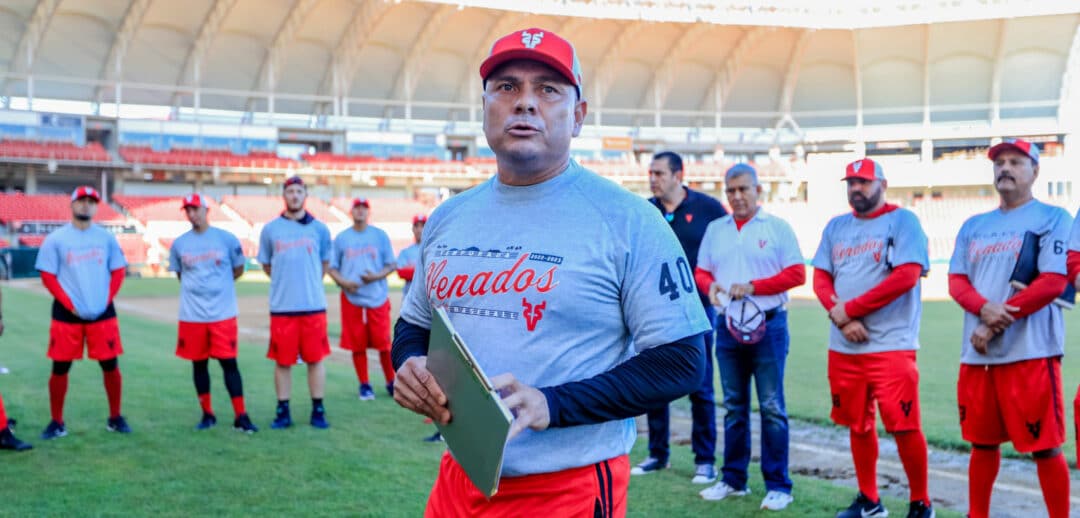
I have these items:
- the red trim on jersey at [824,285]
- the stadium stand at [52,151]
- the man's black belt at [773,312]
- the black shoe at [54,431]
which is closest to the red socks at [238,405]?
the black shoe at [54,431]

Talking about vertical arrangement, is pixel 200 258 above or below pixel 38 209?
below

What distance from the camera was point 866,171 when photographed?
4.77 metres

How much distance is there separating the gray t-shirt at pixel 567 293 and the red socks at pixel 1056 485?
3.17 m

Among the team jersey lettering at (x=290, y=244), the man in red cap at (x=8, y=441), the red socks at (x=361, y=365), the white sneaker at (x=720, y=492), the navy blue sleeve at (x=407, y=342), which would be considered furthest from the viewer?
the red socks at (x=361, y=365)

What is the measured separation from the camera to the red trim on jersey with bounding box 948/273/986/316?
14.3ft

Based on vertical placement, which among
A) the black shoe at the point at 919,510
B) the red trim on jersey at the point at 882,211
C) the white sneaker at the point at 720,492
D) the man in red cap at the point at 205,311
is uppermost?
the red trim on jersey at the point at 882,211

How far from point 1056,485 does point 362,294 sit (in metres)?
7.01

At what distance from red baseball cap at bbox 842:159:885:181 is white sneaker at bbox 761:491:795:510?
78.0 inches

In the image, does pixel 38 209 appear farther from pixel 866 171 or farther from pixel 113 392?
A: pixel 866 171

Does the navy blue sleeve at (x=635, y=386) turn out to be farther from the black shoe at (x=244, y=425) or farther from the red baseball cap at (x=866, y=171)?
the black shoe at (x=244, y=425)

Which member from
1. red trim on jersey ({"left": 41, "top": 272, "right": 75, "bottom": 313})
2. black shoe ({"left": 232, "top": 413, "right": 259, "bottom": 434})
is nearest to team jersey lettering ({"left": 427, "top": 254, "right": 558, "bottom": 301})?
black shoe ({"left": 232, "top": 413, "right": 259, "bottom": 434})

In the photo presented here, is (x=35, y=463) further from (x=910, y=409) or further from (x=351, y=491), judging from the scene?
(x=910, y=409)

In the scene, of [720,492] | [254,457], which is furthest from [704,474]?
[254,457]

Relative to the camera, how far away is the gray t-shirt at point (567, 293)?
1972mm
